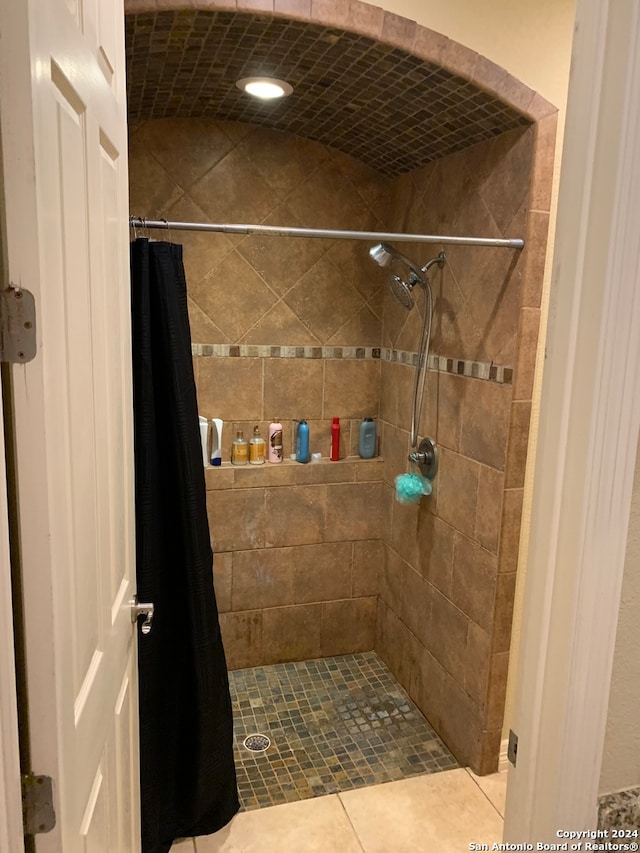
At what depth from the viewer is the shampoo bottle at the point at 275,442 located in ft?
9.35

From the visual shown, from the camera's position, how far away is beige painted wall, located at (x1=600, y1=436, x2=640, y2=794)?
82cm

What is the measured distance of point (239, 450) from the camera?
110 inches

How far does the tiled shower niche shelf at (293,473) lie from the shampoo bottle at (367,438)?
36 millimetres

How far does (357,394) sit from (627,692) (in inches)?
87.4

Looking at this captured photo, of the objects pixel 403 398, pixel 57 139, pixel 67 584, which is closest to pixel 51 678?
pixel 67 584

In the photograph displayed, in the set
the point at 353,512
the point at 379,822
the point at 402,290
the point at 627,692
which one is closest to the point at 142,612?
the point at 627,692

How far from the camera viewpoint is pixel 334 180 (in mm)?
2805

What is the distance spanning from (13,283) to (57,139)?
0.23 m

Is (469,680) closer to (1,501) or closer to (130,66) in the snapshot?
(1,501)

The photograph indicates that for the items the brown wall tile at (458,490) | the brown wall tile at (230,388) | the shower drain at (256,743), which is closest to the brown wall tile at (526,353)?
the brown wall tile at (458,490)

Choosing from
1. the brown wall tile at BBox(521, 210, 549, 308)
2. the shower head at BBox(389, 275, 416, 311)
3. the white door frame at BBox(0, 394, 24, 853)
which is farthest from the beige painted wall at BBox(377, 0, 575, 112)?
the white door frame at BBox(0, 394, 24, 853)

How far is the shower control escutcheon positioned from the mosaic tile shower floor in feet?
3.43

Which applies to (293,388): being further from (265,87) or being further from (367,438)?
(265,87)

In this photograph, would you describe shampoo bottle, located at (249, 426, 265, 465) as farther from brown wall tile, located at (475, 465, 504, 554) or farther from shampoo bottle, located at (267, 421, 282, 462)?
brown wall tile, located at (475, 465, 504, 554)
